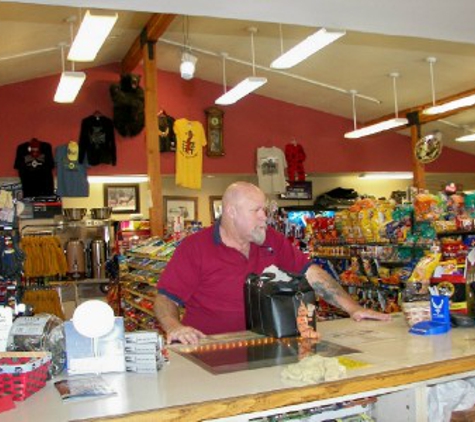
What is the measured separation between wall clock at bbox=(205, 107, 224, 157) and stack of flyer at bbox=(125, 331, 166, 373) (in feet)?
28.6

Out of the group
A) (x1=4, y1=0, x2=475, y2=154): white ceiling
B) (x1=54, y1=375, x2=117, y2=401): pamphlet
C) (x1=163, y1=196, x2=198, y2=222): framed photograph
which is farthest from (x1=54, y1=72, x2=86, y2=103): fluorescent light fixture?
(x1=54, y1=375, x2=117, y2=401): pamphlet

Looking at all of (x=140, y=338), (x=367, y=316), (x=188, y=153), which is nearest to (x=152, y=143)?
(x=188, y=153)

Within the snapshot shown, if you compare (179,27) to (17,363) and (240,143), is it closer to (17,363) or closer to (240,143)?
(240,143)

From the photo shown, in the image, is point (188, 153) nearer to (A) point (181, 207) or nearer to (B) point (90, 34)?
(A) point (181, 207)

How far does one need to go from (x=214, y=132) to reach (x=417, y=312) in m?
8.28

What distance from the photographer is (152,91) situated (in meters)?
8.71

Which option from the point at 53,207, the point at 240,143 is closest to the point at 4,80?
the point at 53,207

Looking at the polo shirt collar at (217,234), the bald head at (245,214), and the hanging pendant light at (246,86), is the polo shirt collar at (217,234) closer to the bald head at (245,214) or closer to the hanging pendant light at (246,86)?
the bald head at (245,214)

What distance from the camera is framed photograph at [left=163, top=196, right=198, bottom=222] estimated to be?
12.0m

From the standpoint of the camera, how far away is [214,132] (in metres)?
11.0

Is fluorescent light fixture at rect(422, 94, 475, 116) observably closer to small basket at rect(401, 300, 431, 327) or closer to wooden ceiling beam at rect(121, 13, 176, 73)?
wooden ceiling beam at rect(121, 13, 176, 73)

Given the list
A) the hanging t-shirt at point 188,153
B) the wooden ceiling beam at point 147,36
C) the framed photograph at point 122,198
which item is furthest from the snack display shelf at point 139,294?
the framed photograph at point 122,198

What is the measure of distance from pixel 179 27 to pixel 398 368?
7.50 metres

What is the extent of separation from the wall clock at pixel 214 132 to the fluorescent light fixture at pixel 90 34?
4.75 m
